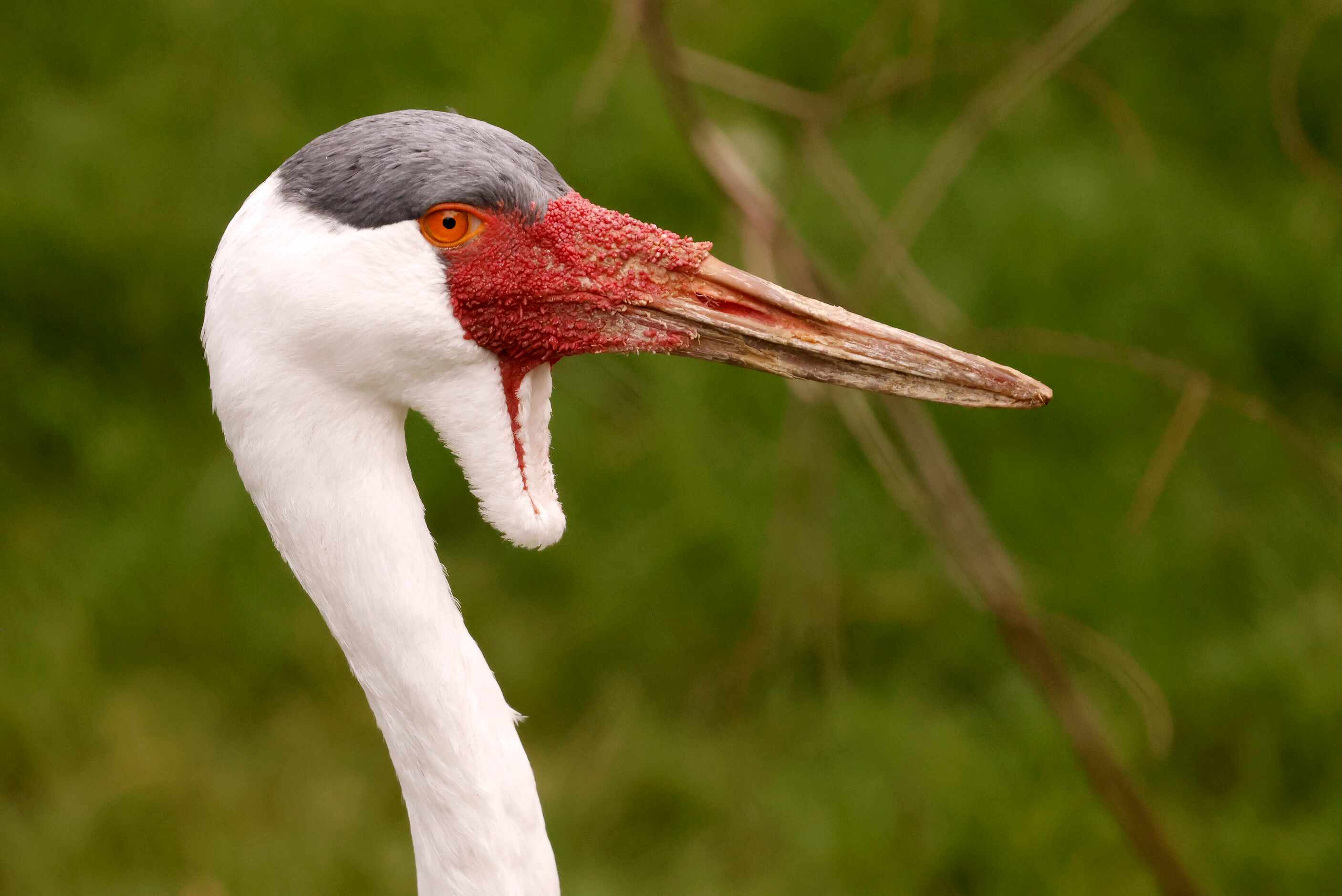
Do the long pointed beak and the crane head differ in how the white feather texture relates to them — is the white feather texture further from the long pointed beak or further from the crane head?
the long pointed beak

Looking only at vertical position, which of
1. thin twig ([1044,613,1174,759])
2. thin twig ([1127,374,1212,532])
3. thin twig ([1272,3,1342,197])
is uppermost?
thin twig ([1272,3,1342,197])

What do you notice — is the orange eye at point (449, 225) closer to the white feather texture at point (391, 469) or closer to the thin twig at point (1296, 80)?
the white feather texture at point (391, 469)

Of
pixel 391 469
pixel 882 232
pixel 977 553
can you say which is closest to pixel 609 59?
pixel 882 232

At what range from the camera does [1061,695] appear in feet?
12.0

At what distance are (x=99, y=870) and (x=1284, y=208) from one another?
212 inches

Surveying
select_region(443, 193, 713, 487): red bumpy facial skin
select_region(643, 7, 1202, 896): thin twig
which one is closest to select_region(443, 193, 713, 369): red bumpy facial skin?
select_region(443, 193, 713, 487): red bumpy facial skin

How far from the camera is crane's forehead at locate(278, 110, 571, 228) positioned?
84.2 inches

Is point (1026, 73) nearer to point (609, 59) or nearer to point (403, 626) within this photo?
point (609, 59)

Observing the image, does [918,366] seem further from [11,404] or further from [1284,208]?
[11,404]

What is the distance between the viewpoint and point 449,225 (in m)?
2.19

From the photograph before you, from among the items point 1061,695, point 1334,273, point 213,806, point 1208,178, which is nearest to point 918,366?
point 1061,695

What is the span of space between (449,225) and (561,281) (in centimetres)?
21

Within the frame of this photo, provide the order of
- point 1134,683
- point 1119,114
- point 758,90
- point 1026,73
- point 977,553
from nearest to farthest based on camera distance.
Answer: point 1026,73
point 977,553
point 1119,114
point 1134,683
point 758,90

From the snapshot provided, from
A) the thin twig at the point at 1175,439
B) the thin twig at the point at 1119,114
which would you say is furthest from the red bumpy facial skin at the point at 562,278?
the thin twig at the point at 1119,114
